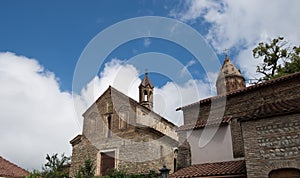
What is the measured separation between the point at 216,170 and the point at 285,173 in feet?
10.6

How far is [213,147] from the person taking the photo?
13422 mm

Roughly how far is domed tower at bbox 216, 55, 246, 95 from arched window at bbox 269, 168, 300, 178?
13119mm

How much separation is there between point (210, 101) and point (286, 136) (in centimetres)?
628

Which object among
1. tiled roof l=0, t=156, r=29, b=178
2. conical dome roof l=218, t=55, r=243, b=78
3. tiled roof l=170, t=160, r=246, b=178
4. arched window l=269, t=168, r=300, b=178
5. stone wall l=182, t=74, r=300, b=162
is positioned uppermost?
conical dome roof l=218, t=55, r=243, b=78

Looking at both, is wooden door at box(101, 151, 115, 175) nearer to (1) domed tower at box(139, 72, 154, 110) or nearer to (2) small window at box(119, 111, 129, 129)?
(2) small window at box(119, 111, 129, 129)

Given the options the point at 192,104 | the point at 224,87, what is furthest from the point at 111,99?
the point at 224,87

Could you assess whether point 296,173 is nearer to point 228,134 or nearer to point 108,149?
point 228,134

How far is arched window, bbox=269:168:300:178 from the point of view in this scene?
8332 mm

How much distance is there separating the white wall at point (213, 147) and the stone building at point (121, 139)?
4438 millimetres

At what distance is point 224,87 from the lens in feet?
71.6

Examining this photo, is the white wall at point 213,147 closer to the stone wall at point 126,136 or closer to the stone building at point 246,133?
the stone building at point 246,133

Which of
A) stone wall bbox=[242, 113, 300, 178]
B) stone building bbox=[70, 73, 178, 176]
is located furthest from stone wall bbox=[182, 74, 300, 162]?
stone building bbox=[70, 73, 178, 176]

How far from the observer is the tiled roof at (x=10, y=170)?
20.1 metres

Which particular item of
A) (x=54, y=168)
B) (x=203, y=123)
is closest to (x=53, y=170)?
(x=54, y=168)
